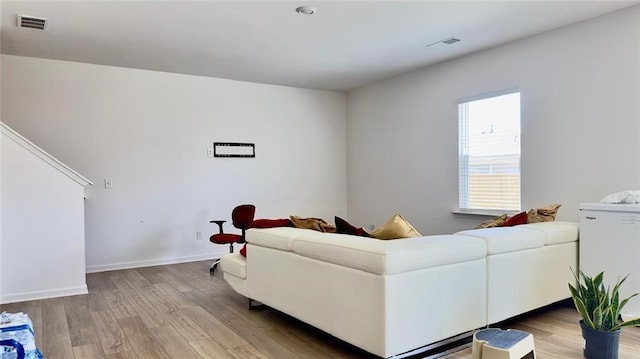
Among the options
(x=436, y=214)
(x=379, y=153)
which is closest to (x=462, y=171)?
(x=436, y=214)

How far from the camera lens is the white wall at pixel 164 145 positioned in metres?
5.45

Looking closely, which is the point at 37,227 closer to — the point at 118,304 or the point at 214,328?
the point at 118,304

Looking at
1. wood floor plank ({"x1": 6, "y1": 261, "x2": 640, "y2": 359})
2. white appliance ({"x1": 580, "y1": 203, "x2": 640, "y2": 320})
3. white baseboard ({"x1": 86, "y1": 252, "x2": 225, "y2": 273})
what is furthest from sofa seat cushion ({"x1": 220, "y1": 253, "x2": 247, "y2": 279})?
white appliance ({"x1": 580, "y1": 203, "x2": 640, "y2": 320})

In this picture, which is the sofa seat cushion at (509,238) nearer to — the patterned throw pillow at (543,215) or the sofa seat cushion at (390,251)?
the sofa seat cushion at (390,251)

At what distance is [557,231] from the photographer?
3.50 m

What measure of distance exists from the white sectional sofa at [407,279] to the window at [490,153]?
57.9 inches

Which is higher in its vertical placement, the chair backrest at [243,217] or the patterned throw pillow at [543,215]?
the patterned throw pillow at [543,215]

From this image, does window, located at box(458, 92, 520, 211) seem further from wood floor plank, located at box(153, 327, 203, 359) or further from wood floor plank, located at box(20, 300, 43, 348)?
wood floor plank, located at box(20, 300, 43, 348)

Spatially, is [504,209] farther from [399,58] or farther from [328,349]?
[328,349]

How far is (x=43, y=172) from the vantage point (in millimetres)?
4320

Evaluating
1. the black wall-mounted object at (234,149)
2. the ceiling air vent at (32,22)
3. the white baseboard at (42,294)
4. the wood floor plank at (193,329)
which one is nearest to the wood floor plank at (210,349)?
the wood floor plank at (193,329)

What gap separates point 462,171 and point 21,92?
5596 millimetres

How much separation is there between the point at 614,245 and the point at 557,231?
0.42 m

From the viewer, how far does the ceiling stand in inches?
152
